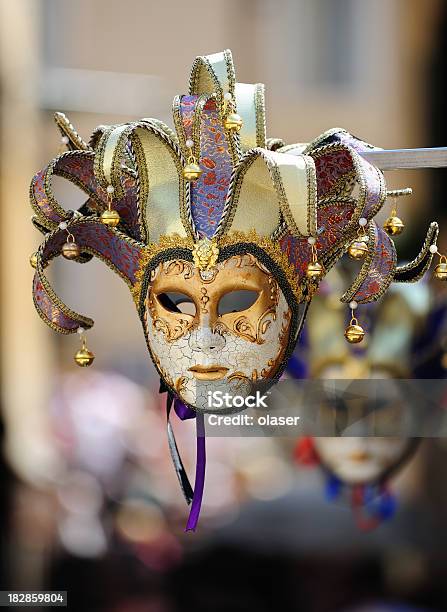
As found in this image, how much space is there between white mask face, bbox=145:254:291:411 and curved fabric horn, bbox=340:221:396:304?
158mm

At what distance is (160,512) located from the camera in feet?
18.6

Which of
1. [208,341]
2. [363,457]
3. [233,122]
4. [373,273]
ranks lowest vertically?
[363,457]

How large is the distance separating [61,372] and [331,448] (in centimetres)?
527

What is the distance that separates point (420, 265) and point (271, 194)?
30 cm

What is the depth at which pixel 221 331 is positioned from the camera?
1.98m

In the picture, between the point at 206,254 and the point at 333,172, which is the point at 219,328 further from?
the point at 333,172

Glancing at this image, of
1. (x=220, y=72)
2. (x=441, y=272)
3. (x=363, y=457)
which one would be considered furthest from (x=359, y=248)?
(x=363, y=457)

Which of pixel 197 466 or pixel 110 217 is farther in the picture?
pixel 197 466

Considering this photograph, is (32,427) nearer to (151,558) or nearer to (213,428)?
(151,558)

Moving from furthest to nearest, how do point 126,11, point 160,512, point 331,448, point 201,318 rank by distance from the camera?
1. point 126,11
2. point 160,512
3. point 331,448
4. point 201,318

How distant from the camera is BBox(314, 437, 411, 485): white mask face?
3.39m

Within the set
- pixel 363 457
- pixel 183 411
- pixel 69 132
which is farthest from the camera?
pixel 363 457

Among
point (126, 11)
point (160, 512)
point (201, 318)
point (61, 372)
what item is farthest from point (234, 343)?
point (126, 11)

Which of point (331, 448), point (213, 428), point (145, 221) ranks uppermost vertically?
point (145, 221)
